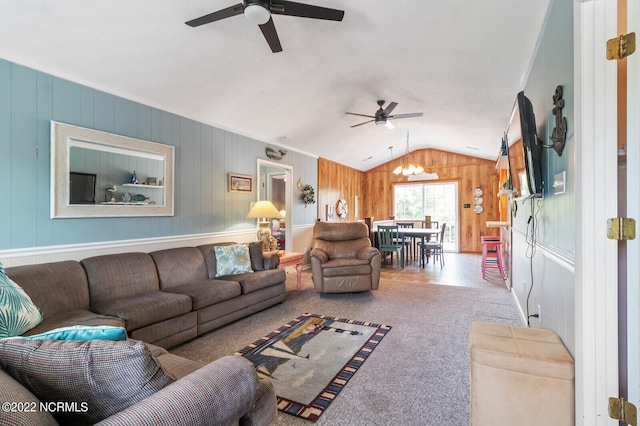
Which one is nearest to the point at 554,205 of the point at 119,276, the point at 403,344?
the point at 403,344

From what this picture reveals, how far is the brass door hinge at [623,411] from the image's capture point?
1.27m

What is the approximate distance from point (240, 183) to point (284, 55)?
2107 millimetres

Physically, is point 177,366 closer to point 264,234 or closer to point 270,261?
point 270,261

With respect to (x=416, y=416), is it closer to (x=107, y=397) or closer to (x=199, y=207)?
(x=107, y=397)

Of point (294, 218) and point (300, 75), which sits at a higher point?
point (300, 75)

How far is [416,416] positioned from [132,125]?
144 inches

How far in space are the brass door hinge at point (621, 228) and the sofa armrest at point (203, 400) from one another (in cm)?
161

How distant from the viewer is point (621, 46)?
133 centimetres

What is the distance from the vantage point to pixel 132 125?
129 inches

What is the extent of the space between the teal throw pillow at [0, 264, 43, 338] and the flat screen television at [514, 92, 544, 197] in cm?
330

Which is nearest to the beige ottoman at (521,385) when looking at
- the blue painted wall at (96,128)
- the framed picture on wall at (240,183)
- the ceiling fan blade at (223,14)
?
the ceiling fan blade at (223,14)

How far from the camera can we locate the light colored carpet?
183 cm

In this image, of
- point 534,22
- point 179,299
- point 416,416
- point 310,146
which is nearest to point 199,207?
point 179,299

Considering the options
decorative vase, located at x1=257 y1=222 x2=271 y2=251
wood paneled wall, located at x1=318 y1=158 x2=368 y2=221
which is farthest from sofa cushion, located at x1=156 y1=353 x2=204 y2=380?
wood paneled wall, located at x1=318 y1=158 x2=368 y2=221
